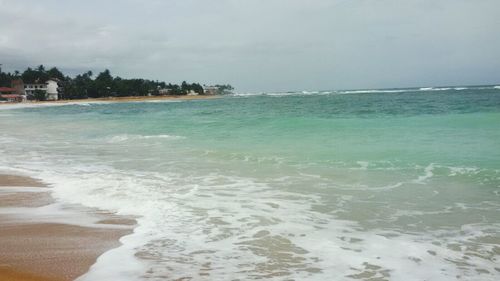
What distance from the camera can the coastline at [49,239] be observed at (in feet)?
12.6

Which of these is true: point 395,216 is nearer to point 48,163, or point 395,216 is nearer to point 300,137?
point 48,163

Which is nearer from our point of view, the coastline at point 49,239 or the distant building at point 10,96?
the coastline at point 49,239

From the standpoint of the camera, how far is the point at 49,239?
472 cm

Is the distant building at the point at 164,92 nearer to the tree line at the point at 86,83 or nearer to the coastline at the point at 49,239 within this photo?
the tree line at the point at 86,83

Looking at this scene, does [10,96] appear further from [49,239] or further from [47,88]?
[49,239]

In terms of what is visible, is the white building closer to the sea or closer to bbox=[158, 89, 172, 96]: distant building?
bbox=[158, 89, 172, 96]: distant building

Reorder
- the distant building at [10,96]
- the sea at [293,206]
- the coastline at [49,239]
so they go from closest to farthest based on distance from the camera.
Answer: the coastline at [49,239], the sea at [293,206], the distant building at [10,96]

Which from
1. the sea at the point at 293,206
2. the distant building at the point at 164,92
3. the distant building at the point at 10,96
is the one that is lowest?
the sea at the point at 293,206

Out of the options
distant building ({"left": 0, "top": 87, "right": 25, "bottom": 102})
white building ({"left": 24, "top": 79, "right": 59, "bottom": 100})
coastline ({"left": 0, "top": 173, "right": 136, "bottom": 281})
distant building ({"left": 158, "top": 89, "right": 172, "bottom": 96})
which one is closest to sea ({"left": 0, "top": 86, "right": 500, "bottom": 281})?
coastline ({"left": 0, "top": 173, "right": 136, "bottom": 281})

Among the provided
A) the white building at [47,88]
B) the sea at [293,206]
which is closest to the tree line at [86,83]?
the white building at [47,88]

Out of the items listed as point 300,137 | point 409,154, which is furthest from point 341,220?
point 300,137

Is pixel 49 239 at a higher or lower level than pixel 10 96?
lower

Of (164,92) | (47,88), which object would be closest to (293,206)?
(47,88)

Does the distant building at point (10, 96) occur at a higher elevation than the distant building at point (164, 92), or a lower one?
lower
